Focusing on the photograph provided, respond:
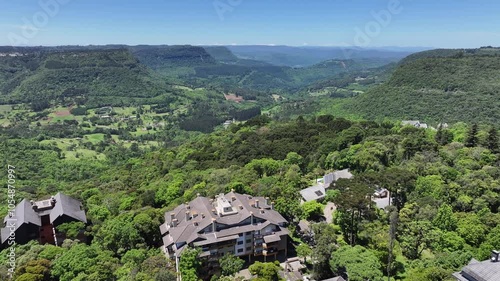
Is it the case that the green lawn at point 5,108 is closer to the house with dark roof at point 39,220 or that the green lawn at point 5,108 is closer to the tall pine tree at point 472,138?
the house with dark roof at point 39,220

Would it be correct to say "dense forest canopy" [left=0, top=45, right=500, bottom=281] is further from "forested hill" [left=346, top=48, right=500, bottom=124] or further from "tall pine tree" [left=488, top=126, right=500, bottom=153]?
"forested hill" [left=346, top=48, right=500, bottom=124]

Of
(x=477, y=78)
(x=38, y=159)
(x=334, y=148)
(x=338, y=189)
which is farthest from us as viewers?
(x=477, y=78)

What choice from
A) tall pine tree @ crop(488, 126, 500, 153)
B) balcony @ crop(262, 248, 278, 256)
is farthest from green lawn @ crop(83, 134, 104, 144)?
tall pine tree @ crop(488, 126, 500, 153)

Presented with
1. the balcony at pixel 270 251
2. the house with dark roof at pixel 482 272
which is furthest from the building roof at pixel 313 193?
the house with dark roof at pixel 482 272

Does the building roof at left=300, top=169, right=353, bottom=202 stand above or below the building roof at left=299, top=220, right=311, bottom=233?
above

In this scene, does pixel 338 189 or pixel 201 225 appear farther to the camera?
pixel 338 189

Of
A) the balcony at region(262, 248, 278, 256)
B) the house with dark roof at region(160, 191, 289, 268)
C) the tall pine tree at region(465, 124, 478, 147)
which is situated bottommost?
the balcony at region(262, 248, 278, 256)

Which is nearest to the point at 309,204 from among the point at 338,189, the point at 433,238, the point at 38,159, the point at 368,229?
the point at 338,189

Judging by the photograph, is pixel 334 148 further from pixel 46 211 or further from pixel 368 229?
pixel 46 211
